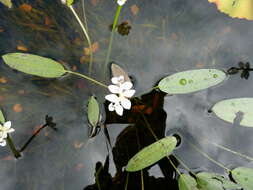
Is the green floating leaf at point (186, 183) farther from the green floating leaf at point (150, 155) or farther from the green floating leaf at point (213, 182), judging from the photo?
the green floating leaf at point (150, 155)

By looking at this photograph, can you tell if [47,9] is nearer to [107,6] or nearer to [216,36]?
[107,6]

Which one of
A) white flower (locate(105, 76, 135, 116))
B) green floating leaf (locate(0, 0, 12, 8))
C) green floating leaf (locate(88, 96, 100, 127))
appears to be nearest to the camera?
white flower (locate(105, 76, 135, 116))

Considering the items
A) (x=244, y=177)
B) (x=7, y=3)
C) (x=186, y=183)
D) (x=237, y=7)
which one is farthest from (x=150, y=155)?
(x=7, y=3)

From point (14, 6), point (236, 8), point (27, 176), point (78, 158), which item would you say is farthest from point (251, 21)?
point (27, 176)

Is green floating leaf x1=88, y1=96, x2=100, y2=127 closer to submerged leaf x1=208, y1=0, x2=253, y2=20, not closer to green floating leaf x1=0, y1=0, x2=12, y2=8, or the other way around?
green floating leaf x1=0, y1=0, x2=12, y2=8

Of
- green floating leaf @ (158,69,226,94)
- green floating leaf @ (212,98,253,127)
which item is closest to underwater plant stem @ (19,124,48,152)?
green floating leaf @ (158,69,226,94)

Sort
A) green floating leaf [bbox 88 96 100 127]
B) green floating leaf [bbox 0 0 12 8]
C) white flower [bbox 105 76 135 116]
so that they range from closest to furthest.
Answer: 1. white flower [bbox 105 76 135 116]
2. green floating leaf [bbox 88 96 100 127]
3. green floating leaf [bbox 0 0 12 8]

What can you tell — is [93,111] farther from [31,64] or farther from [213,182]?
[213,182]
